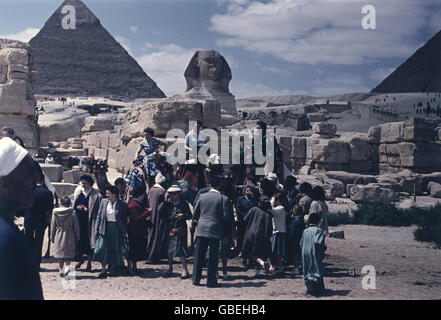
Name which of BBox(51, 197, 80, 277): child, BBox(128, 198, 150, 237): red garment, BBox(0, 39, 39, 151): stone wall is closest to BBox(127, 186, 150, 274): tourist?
BBox(128, 198, 150, 237): red garment

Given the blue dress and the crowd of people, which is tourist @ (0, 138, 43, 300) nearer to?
the crowd of people

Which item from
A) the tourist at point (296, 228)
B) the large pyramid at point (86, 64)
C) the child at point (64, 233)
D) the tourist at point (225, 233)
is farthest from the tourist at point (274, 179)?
the large pyramid at point (86, 64)

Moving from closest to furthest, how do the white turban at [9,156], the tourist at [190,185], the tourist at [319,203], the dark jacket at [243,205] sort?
the white turban at [9,156]
the tourist at [319,203]
the dark jacket at [243,205]
the tourist at [190,185]

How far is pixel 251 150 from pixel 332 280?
7.94ft

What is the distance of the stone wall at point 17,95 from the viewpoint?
12.2 metres

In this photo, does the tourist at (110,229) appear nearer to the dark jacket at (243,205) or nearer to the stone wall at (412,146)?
the dark jacket at (243,205)

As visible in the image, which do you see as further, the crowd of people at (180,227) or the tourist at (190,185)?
the tourist at (190,185)

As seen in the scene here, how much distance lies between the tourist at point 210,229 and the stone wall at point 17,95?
8112 millimetres

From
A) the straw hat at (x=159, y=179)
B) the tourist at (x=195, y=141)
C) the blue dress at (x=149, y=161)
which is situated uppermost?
the tourist at (x=195, y=141)

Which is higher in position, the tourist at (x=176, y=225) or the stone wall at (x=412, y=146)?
the stone wall at (x=412, y=146)

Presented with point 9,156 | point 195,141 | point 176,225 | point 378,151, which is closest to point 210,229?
point 176,225

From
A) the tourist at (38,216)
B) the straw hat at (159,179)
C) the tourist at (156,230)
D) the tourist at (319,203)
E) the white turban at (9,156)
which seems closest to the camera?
the white turban at (9,156)

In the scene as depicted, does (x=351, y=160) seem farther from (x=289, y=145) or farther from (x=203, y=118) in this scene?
(x=203, y=118)

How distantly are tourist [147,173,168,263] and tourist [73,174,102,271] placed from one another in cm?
68
